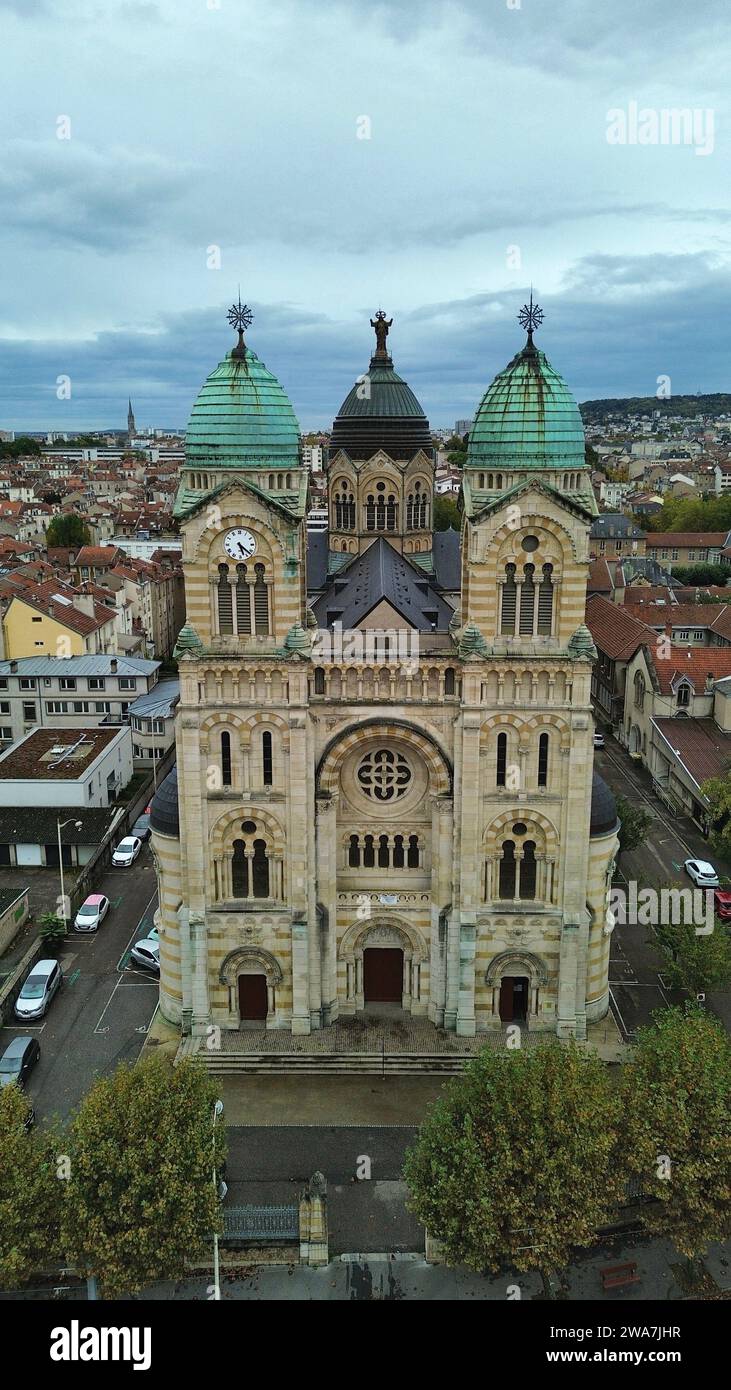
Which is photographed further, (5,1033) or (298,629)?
(5,1033)

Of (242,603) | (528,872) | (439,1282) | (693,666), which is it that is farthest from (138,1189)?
(693,666)

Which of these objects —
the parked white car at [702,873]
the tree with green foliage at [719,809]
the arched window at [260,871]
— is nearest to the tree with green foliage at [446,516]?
the tree with green foliage at [719,809]

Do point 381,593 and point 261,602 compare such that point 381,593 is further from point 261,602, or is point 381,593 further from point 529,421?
point 529,421

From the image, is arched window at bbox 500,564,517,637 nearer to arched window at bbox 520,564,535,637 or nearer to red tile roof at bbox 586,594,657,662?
arched window at bbox 520,564,535,637

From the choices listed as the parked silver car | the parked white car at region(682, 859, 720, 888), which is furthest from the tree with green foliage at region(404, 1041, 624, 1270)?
the parked white car at region(682, 859, 720, 888)

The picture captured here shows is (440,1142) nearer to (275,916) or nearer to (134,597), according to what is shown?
(275,916)

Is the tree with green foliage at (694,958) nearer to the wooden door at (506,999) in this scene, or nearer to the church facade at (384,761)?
the church facade at (384,761)
